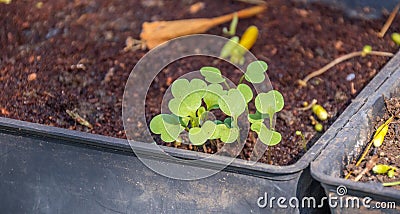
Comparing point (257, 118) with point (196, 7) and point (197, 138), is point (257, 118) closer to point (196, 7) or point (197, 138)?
point (197, 138)

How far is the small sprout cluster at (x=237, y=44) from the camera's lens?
6.90 feet

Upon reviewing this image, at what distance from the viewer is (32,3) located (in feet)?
7.68

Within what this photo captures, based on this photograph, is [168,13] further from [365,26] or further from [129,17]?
[365,26]

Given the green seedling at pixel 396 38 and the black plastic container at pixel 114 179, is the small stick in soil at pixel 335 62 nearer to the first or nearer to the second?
the green seedling at pixel 396 38

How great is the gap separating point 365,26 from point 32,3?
1034 mm

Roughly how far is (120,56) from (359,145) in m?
0.87

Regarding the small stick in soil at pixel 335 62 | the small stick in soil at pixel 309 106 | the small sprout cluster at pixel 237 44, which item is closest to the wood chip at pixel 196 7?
the small sprout cluster at pixel 237 44

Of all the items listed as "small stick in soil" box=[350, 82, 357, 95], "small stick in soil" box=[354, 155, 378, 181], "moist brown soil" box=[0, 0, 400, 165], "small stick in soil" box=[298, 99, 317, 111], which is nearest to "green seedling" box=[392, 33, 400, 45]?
"moist brown soil" box=[0, 0, 400, 165]

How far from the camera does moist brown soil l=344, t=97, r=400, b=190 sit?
1425 mm

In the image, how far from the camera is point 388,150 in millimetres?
1525

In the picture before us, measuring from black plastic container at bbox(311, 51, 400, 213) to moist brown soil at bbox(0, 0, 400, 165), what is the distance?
0.19 meters

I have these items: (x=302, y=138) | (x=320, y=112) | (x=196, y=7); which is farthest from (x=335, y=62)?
(x=196, y=7)

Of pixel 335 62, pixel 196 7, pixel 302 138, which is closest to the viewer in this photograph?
pixel 302 138

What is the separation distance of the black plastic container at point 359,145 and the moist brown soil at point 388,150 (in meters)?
0.02
